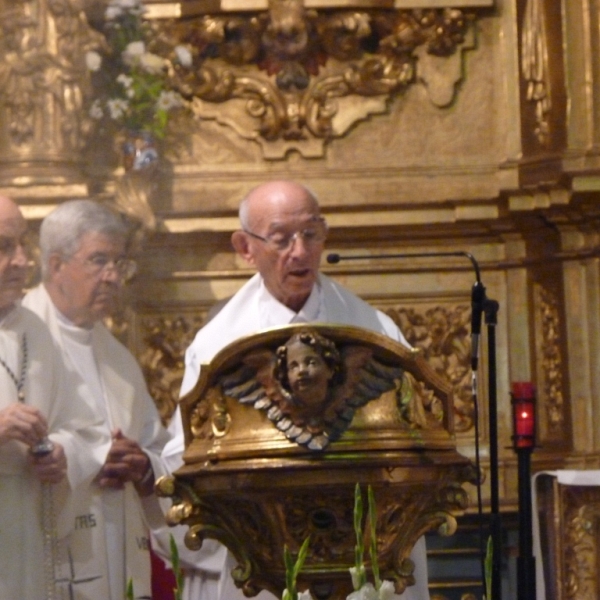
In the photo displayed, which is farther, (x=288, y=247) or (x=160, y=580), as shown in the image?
(x=160, y=580)

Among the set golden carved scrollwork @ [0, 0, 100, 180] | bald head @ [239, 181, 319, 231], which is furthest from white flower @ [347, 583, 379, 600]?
golden carved scrollwork @ [0, 0, 100, 180]

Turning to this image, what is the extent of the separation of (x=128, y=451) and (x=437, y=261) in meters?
2.32

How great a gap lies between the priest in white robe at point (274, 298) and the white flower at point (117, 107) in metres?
1.88

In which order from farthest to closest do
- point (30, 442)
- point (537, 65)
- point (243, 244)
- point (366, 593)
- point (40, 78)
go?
point (537, 65) < point (40, 78) < point (243, 244) < point (30, 442) < point (366, 593)

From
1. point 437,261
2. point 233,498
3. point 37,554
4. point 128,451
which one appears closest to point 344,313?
point 128,451

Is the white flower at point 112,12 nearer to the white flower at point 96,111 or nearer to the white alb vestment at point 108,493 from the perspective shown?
the white flower at point 96,111

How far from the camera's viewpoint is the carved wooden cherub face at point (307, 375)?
11.3 ft

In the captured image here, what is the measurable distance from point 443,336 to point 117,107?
1.82 m

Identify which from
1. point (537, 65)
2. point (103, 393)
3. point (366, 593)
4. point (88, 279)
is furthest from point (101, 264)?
point (366, 593)

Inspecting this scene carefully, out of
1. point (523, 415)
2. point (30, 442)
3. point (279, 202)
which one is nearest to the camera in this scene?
point (30, 442)

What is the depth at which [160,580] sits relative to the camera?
6.30 meters

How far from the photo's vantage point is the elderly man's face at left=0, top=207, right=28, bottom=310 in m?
5.26

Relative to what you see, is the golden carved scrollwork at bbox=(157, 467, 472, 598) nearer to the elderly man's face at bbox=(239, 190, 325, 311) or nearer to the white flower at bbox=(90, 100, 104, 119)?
the elderly man's face at bbox=(239, 190, 325, 311)

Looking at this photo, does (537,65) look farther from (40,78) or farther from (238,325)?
(238,325)
